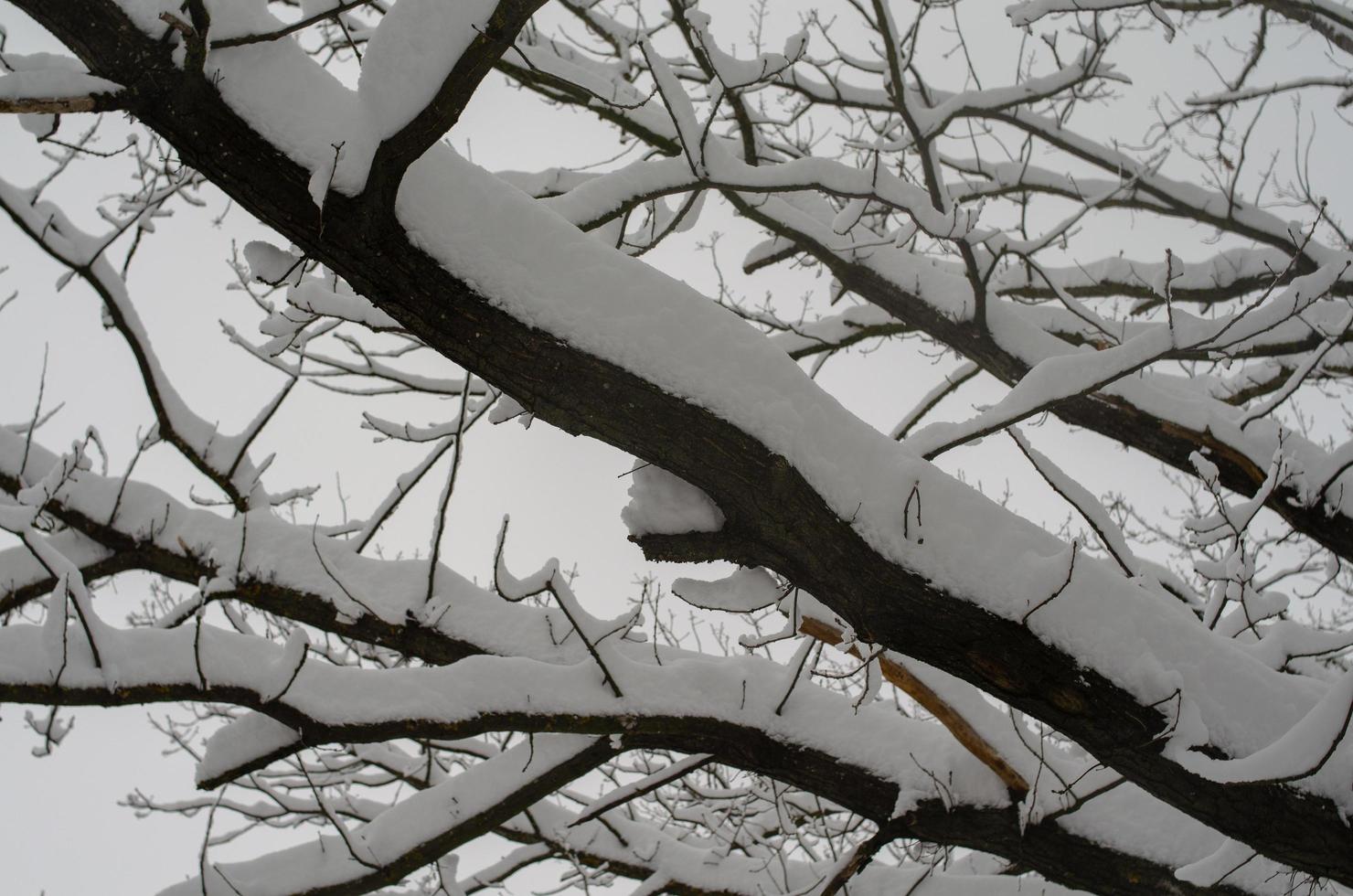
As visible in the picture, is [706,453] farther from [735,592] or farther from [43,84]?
[43,84]

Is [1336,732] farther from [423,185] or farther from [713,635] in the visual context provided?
[713,635]

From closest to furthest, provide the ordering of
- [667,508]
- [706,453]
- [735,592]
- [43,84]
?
[43,84] → [706,453] → [667,508] → [735,592]

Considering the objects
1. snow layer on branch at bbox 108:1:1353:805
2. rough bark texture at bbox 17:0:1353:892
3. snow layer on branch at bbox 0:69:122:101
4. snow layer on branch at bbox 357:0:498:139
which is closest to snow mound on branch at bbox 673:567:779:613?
rough bark texture at bbox 17:0:1353:892

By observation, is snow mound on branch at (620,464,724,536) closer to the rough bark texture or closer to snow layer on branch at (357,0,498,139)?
the rough bark texture

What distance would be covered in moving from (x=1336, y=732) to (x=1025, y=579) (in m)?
0.60

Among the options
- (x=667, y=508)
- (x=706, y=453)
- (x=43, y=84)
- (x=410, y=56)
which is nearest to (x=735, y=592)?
(x=667, y=508)

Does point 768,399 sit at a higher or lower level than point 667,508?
higher

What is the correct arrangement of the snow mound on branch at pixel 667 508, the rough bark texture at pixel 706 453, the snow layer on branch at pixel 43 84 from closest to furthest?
the snow layer on branch at pixel 43 84 < the rough bark texture at pixel 706 453 < the snow mound on branch at pixel 667 508

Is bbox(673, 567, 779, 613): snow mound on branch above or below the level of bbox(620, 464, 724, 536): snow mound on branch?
below

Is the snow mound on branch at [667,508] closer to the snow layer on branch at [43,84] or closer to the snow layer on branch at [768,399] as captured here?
the snow layer on branch at [768,399]

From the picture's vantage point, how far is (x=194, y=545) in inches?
115

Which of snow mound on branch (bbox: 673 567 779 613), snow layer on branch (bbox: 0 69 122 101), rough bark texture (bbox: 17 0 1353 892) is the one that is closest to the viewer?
snow layer on branch (bbox: 0 69 122 101)

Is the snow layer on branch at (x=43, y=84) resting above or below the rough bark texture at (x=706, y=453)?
above

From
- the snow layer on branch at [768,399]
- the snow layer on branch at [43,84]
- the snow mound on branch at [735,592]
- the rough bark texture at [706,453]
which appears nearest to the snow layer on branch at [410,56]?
the snow layer on branch at [768,399]
